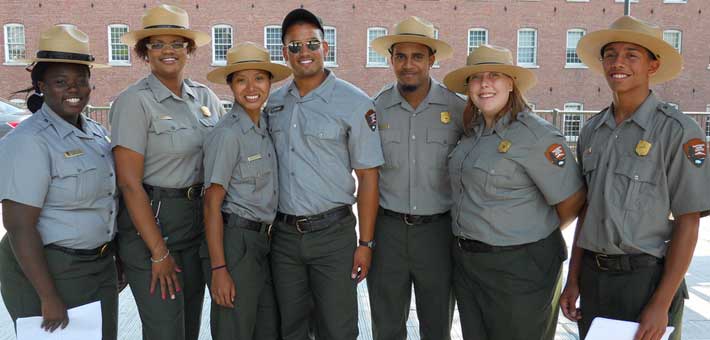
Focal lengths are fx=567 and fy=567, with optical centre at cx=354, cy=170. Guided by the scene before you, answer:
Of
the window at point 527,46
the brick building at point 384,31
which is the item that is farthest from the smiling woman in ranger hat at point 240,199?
the window at point 527,46

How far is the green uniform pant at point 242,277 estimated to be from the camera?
318 cm

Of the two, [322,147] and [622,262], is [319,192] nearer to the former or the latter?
[322,147]

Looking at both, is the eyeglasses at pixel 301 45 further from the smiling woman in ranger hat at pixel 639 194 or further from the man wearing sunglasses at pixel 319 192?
the smiling woman in ranger hat at pixel 639 194

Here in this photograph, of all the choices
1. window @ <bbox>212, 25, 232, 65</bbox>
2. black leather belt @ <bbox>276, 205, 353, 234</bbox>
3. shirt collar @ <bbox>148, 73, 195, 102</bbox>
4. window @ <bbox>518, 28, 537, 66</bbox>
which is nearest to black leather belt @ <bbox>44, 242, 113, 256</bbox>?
shirt collar @ <bbox>148, 73, 195, 102</bbox>

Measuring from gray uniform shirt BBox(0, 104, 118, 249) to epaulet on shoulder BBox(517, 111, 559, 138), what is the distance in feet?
7.45

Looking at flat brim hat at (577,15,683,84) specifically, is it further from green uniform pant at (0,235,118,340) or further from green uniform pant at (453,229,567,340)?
green uniform pant at (0,235,118,340)

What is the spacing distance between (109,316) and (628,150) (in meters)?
2.88

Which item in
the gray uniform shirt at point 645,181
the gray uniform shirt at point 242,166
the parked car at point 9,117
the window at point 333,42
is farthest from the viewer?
the window at point 333,42

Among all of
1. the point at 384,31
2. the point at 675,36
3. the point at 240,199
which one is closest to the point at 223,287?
the point at 240,199

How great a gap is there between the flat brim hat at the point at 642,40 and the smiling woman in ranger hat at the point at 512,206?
0.45 meters

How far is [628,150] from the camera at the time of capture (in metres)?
2.69

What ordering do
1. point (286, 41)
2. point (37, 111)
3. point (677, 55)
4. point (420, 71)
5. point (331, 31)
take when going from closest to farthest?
point (677, 55)
point (37, 111)
point (286, 41)
point (420, 71)
point (331, 31)

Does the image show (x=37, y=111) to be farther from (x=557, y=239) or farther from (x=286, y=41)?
(x=557, y=239)

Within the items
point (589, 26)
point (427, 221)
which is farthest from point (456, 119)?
point (589, 26)
